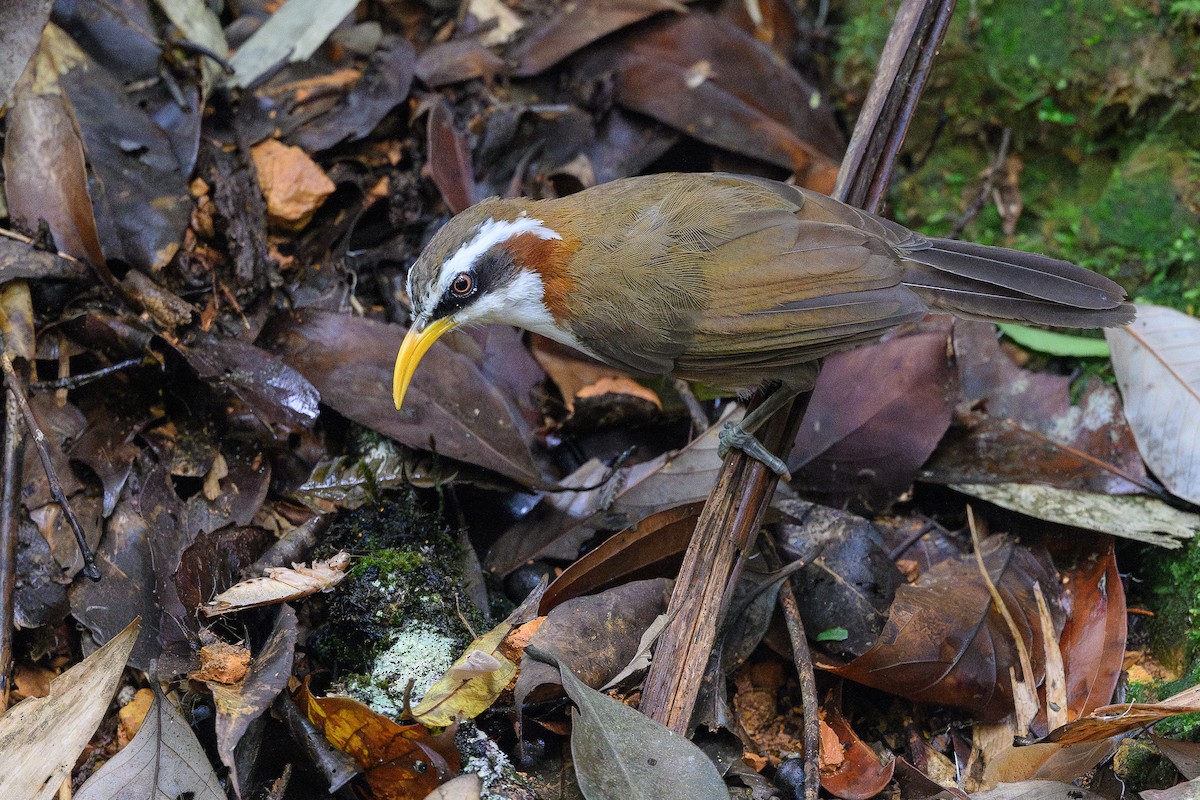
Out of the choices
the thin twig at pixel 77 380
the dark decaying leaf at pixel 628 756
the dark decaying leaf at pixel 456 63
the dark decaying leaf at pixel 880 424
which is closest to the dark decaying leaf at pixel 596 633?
the dark decaying leaf at pixel 628 756

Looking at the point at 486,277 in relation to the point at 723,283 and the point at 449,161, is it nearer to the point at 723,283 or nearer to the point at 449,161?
the point at 723,283

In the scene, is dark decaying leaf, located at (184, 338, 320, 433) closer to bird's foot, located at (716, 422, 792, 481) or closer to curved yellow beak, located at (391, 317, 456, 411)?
curved yellow beak, located at (391, 317, 456, 411)

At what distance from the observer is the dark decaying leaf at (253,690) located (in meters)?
2.54

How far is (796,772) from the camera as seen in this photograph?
2969 millimetres

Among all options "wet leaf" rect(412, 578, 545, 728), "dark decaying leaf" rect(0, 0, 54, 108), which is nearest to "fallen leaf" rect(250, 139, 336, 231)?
"dark decaying leaf" rect(0, 0, 54, 108)

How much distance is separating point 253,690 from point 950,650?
6.85 ft

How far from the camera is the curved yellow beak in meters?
3.37

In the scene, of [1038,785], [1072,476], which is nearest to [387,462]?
[1038,785]

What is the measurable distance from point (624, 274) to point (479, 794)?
1.79 meters

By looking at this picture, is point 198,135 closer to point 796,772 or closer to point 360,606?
point 360,606

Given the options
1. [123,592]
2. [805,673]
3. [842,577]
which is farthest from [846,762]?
[123,592]

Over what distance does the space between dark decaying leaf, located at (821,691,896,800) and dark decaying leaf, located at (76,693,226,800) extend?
1746 mm

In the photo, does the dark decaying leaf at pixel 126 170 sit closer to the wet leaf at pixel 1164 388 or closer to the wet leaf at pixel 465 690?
the wet leaf at pixel 465 690

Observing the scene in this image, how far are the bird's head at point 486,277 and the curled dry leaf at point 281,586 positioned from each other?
620mm
